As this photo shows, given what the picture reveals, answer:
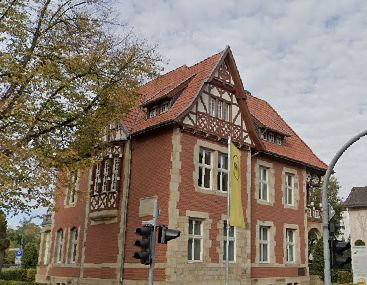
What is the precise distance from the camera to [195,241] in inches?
785

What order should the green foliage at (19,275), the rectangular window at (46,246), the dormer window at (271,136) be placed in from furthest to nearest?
the green foliage at (19,275), the rectangular window at (46,246), the dormer window at (271,136)

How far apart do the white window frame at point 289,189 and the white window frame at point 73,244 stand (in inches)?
474

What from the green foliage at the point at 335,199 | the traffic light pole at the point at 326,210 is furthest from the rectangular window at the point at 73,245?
the green foliage at the point at 335,199

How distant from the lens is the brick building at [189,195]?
19.7m

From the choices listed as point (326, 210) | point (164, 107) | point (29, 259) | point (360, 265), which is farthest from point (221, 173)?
point (29, 259)

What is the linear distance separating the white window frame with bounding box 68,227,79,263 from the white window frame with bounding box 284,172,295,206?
1205 cm

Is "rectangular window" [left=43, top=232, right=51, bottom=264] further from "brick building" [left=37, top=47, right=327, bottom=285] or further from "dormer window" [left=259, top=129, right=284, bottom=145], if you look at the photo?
"dormer window" [left=259, top=129, right=284, bottom=145]

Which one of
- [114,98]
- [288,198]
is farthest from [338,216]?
[114,98]

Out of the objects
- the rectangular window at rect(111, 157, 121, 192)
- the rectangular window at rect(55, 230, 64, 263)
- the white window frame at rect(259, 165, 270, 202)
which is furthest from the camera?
the rectangular window at rect(55, 230, 64, 263)

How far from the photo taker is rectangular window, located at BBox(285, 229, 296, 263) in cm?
2583

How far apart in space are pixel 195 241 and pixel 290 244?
8473 millimetres

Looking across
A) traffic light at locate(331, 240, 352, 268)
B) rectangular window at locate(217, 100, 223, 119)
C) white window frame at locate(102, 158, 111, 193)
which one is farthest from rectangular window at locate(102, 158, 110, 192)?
traffic light at locate(331, 240, 352, 268)

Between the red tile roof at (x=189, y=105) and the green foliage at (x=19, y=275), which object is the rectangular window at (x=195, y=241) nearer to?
the red tile roof at (x=189, y=105)

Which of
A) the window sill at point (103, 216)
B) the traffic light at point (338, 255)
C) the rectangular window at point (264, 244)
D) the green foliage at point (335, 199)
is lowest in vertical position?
the traffic light at point (338, 255)
